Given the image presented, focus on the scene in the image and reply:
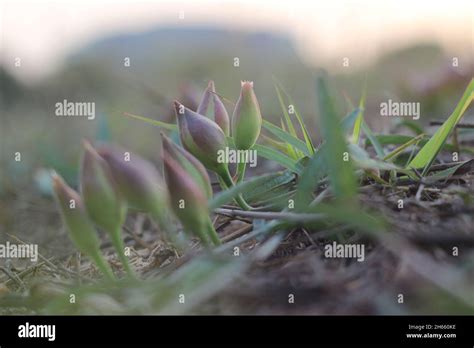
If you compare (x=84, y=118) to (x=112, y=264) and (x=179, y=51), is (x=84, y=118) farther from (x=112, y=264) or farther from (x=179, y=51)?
(x=112, y=264)

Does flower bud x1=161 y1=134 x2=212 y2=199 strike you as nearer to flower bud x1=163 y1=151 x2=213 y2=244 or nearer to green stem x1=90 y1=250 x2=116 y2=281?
flower bud x1=163 y1=151 x2=213 y2=244

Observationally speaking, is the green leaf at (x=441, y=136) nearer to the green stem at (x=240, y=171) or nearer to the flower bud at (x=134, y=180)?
the green stem at (x=240, y=171)

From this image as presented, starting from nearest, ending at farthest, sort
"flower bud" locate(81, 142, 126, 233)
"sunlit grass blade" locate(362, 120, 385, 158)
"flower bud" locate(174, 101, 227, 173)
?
"flower bud" locate(81, 142, 126, 233), "flower bud" locate(174, 101, 227, 173), "sunlit grass blade" locate(362, 120, 385, 158)

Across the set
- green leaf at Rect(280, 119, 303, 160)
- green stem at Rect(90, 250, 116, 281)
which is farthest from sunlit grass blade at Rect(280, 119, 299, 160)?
green stem at Rect(90, 250, 116, 281)

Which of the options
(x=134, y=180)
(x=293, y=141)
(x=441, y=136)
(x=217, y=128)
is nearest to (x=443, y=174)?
(x=441, y=136)
